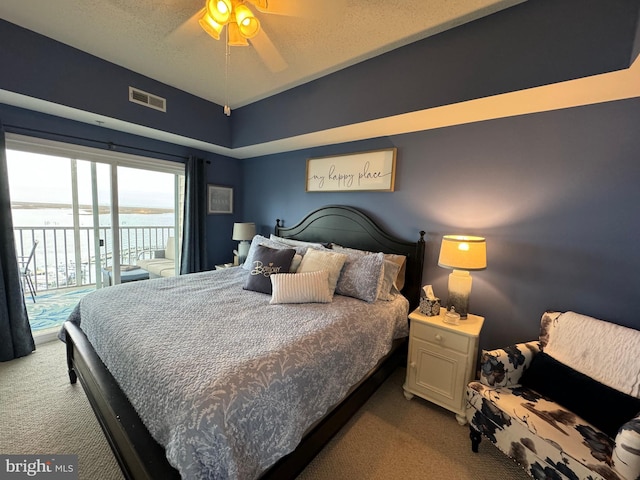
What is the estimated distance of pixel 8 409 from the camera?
1.83 meters

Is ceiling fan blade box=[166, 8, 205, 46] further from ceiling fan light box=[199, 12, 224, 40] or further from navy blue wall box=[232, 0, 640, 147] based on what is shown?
navy blue wall box=[232, 0, 640, 147]

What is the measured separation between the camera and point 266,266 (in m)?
2.37

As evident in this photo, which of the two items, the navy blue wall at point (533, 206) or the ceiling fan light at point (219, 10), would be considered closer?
the ceiling fan light at point (219, 10)

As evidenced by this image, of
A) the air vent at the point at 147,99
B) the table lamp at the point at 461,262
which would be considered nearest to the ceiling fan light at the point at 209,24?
the air vent at the point at 147,99

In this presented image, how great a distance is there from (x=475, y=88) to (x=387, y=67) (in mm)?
741

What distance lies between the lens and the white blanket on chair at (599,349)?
135 centimetres

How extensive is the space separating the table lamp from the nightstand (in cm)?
15

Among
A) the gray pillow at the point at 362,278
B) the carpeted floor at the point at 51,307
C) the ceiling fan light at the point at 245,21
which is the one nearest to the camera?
the ceiling fan light at the point at 245,21

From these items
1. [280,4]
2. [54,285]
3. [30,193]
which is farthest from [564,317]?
[54,285]

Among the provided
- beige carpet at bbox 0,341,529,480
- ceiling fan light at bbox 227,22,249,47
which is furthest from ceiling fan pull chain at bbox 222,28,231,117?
beige carpet at bbox 0,341,529,480

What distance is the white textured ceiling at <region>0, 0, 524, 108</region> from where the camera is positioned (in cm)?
171

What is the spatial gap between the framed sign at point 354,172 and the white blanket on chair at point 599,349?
1.70 m

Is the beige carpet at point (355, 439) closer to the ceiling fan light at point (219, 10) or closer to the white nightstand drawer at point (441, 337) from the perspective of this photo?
the white nightstand drawer at point (441, 337)

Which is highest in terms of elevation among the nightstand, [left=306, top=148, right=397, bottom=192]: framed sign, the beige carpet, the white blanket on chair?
[left=306, top=148, right=397, bottom=192]: framed sign
